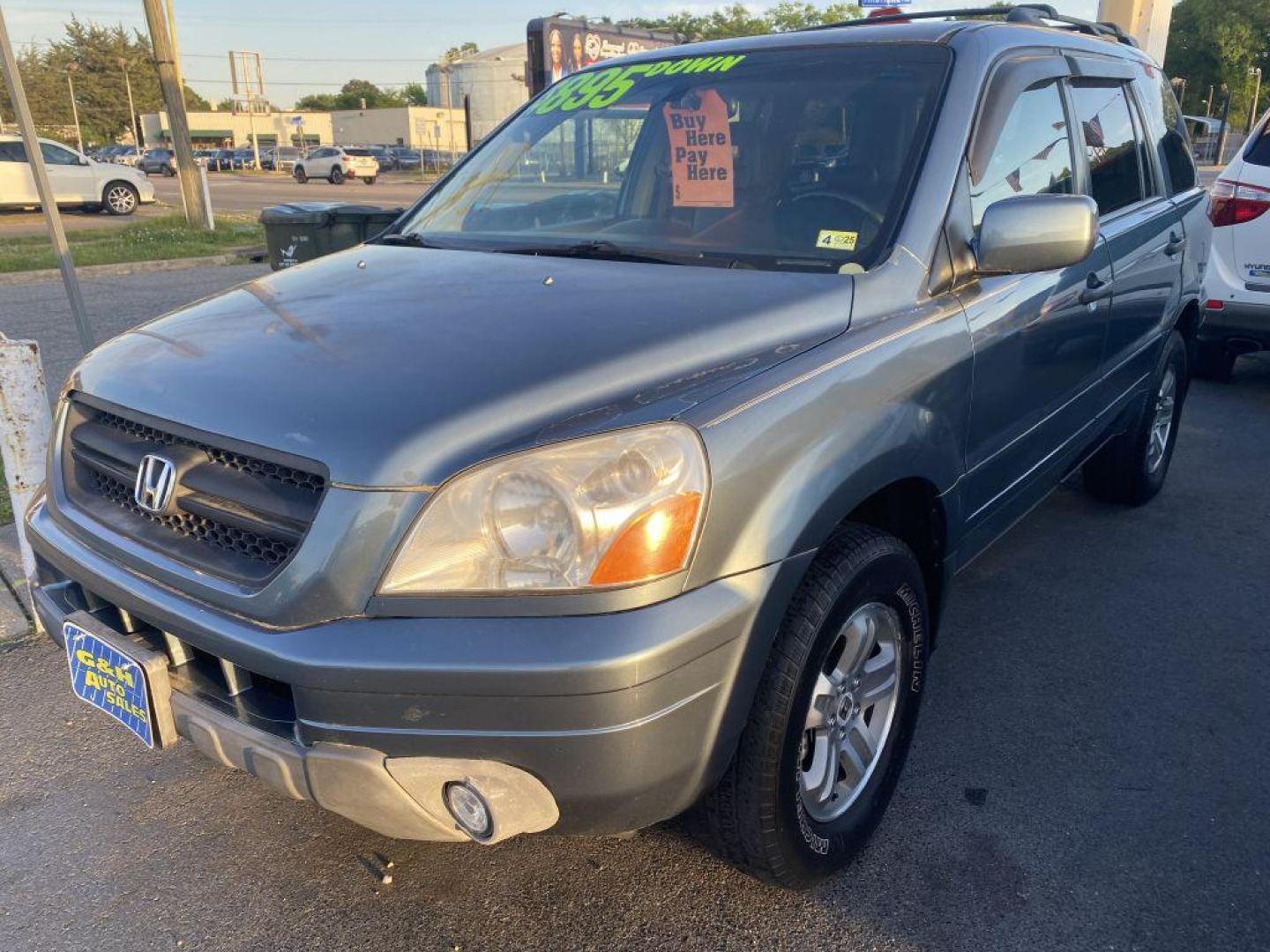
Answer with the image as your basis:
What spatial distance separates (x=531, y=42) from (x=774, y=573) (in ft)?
41.1

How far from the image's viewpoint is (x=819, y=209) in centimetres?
261

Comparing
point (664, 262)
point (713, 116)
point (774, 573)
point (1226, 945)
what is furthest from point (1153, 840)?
point (713, 116)

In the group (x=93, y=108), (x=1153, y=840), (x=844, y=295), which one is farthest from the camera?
(x=93, y=108)

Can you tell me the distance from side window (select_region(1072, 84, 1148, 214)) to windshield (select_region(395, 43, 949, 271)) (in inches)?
39.6

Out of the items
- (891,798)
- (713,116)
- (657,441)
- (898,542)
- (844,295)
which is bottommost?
(891,798)

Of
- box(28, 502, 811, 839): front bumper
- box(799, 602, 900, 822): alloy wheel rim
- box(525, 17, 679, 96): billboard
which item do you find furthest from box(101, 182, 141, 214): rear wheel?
box(799, 602, 900, 822): alloy wheel rim

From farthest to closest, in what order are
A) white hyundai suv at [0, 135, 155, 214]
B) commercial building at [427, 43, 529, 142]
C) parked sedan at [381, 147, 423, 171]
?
1. commercial building at [427, 43, 529, 142]
2. parked sedan at [381, 147, 423, 171]
3. white hyundai suv at [0, 135, 155, 214]

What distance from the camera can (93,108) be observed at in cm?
6894

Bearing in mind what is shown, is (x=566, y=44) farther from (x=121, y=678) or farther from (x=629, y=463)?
(x=629, y=463)

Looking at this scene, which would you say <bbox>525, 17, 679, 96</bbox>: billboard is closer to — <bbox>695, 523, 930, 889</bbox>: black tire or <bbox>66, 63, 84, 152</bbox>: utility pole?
<bbox>695, 523, 930, 889</bbox>: black tire

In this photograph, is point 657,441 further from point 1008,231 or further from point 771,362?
point 1008,231

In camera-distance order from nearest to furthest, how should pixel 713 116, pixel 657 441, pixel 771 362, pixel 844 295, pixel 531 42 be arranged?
pixel 657 441, pixel 771 362, pixel 844 295, pixel 713 116, pixel 531 42

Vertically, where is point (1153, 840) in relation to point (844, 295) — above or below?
below

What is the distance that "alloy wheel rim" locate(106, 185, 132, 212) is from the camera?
21438mm
